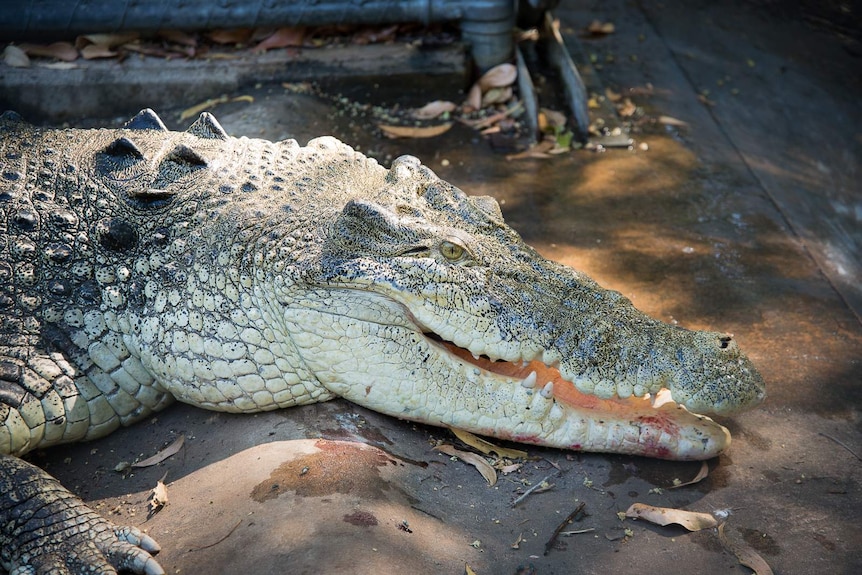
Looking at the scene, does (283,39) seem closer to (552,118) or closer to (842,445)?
(552,118)

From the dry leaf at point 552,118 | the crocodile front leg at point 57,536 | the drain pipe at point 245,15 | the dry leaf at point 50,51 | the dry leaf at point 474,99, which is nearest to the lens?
the crocodile front leg at point 57,536

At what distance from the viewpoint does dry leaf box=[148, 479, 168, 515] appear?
300cm

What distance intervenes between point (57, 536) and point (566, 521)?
5.79ft

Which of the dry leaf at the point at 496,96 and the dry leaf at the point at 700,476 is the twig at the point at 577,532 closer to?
the dry leaf at the point at 700,476

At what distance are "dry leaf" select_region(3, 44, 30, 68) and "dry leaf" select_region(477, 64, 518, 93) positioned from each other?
335cm

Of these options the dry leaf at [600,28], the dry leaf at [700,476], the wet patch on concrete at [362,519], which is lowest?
the dry leaf at [700,476]

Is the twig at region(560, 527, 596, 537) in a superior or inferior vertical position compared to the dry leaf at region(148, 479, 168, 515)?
inferior

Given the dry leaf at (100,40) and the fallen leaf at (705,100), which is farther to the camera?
the fallen leaf at (705,100)

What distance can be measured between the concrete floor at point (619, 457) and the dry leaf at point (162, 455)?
Result: 49mm

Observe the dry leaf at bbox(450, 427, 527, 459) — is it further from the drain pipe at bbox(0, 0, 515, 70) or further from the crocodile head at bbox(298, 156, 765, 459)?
the drain pipe at bbox(0, 0, 515, 70)

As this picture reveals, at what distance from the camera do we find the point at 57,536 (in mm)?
2750

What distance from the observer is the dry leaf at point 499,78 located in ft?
20.7

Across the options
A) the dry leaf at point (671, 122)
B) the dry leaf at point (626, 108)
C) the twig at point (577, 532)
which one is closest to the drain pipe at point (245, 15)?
the dry leaf at point (626, 108)

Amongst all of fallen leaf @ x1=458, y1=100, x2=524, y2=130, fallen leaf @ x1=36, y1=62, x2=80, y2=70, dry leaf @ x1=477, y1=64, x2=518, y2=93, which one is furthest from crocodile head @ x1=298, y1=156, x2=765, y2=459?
fallen leaf @ x1=36, y1=62, x2=80, y2=70
